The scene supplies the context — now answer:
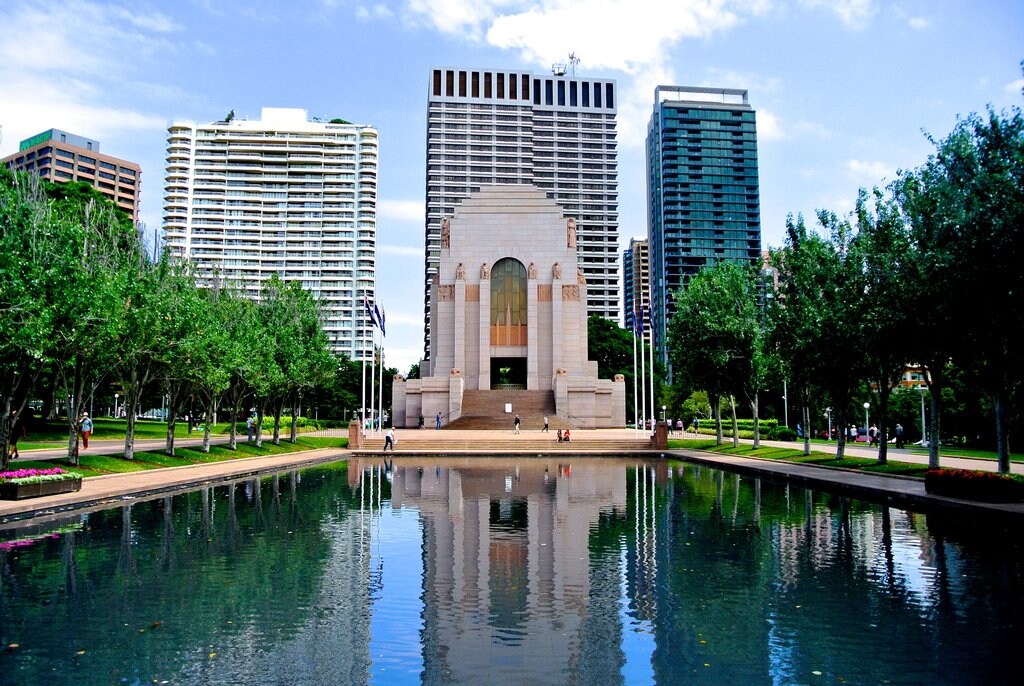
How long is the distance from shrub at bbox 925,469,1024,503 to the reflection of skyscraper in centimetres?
880

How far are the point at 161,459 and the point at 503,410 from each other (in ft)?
113

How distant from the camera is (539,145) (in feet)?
485

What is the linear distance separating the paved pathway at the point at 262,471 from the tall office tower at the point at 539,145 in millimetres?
108774

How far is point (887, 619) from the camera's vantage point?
10125 millimetres

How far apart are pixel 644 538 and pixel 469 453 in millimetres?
31240

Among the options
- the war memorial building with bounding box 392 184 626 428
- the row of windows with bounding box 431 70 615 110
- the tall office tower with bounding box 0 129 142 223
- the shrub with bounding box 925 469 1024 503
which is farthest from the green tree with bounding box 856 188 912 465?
the tall office tower with bounding box 0 129 142 223

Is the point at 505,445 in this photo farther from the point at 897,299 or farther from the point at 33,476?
the point at 33,476

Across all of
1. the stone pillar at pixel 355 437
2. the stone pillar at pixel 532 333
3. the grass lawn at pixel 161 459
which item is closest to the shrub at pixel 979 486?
the grass lawn at pixel 161 459

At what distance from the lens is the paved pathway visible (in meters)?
19.1

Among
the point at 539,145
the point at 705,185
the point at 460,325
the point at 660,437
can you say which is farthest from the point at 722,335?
the point at 705,185

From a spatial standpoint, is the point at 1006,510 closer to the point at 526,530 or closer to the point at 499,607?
the point at 526,530

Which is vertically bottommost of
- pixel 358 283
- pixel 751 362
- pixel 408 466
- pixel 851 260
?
pixel 408 466

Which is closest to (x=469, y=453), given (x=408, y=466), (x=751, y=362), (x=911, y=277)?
(x=408, y=466)

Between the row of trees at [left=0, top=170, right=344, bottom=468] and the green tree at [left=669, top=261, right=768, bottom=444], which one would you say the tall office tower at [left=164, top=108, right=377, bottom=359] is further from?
the green tree at [left=669, top=261, right=768, bottom=444]
